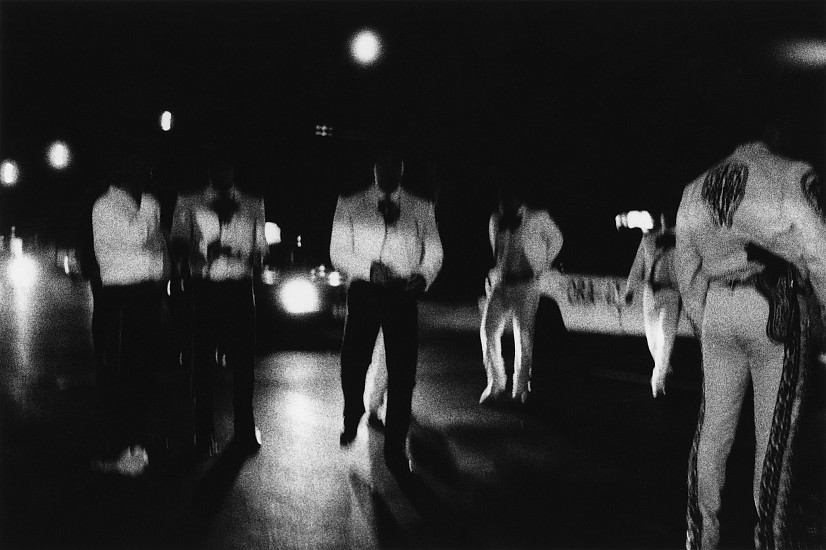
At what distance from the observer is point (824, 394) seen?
8734 mm

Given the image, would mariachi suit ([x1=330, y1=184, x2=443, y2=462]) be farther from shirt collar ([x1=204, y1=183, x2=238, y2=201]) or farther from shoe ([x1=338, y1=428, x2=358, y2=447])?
shirt collar ([x1=204, y1=183, x2=238, y2=201])

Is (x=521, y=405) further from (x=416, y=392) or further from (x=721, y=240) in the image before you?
(x=721, y=240)

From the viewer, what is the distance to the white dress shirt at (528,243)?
8.05 m

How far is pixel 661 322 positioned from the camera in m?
8.70

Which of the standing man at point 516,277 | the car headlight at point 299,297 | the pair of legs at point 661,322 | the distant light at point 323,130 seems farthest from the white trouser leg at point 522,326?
the car headlight at point 299,297

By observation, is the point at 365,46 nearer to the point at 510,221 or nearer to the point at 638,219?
the point at 510,221

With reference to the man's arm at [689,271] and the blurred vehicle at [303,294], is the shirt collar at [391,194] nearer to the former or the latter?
the man's arm at [689,271]

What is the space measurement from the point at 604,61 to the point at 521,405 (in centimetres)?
916

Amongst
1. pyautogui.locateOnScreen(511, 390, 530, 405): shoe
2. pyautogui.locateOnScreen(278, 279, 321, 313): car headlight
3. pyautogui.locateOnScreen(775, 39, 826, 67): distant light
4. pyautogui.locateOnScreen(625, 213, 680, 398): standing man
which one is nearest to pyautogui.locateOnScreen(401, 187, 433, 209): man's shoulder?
pyautogui.locateOnScreen(511, 390, 530, 405): shoe

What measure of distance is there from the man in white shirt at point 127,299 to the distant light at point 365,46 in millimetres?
4997

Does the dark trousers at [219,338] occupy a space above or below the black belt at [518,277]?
below

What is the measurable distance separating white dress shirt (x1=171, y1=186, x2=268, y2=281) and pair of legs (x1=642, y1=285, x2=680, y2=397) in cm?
443

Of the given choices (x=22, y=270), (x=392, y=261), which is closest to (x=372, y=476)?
(x=392, y=261)

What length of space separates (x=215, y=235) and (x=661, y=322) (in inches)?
187
